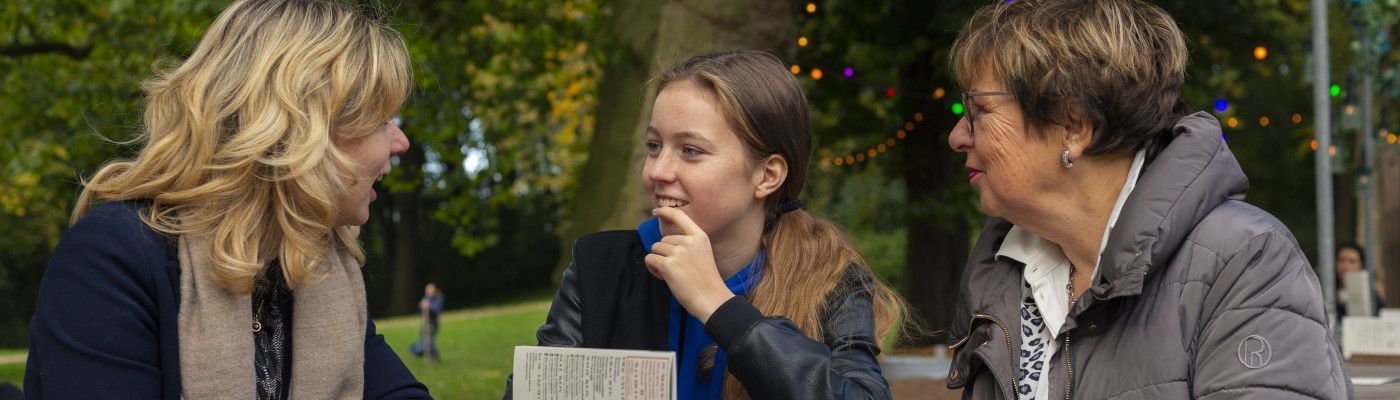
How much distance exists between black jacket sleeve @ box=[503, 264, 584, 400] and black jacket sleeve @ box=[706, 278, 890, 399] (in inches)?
13.9

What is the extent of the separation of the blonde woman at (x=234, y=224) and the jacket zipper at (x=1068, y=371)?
4.21ft

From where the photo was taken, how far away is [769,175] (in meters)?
2.58

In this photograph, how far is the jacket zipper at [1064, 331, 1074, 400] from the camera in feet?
7.86

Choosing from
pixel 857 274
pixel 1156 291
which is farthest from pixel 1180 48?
pixel 857 274

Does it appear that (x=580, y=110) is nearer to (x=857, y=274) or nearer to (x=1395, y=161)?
(x=1395, y=161)

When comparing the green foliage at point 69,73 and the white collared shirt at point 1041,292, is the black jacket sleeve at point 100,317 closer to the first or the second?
the white collared shirt at point 1041,292

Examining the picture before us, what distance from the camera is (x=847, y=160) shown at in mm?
14055

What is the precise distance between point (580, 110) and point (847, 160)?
393cm

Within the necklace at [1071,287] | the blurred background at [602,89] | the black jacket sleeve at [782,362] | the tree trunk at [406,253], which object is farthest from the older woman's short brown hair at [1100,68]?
the tree trunk at [406,253]

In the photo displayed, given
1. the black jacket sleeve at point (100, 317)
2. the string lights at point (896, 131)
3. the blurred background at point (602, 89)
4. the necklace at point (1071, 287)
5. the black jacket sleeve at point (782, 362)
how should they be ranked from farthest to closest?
the string lights at point (896, 131)
the blurred background at point (602, 89)
the necklace at point (1071, 287)
the black jacket sleeve at point (782, 362)
the black jacket sleeve at point (100, 317)

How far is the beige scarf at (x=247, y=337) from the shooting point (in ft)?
6.90

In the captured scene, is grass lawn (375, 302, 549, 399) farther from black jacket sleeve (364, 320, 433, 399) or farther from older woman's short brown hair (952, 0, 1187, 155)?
older woman's short brown hair (952, 0, 1187, 155)

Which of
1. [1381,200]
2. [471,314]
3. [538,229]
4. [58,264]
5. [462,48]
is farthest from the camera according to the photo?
[538,229]

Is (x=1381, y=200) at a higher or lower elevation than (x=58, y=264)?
lower
